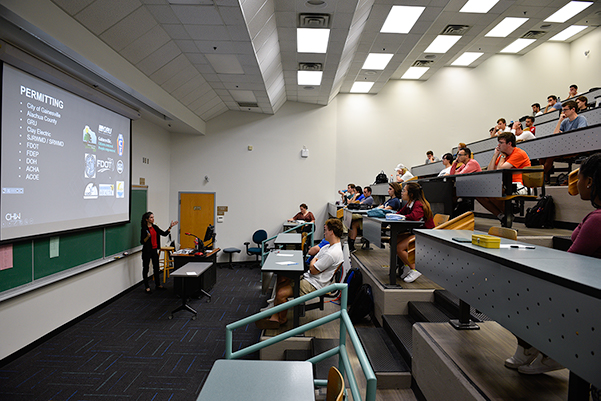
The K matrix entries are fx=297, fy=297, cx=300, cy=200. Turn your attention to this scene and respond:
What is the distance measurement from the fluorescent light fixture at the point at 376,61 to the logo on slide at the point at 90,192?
19.4ft

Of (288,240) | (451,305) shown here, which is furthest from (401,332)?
(288,240)

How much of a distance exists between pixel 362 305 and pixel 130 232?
15.7 feet

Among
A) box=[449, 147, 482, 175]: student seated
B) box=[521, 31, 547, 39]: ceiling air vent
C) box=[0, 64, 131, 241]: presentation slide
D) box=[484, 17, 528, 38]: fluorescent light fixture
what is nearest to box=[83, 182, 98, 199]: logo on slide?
box=[0, 64, 131, 241]: presentation slide

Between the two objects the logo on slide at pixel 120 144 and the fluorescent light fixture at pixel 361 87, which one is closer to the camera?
the logo on slide at pixel 120 144

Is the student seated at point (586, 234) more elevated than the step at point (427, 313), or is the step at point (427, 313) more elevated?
the student seated at point (586, 234)

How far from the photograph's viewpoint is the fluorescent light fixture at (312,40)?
4.97 metres

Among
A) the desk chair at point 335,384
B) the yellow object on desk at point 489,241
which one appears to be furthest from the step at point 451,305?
the desk chair at point 335,384

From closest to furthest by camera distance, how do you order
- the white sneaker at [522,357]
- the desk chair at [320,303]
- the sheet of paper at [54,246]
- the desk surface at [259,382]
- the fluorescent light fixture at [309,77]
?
1. the desk surface at [259,382]
2. the white sneaker at [522,357]
3. the desk chair at [320,303]
4. the sheet of paper at [54,246]
5. the fluorescent light fixture at [309,77]

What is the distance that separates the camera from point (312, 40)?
Result: 17.1 feet

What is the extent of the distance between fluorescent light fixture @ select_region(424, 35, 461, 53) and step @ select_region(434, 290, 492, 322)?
6.19m

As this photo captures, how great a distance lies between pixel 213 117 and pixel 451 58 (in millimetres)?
6616

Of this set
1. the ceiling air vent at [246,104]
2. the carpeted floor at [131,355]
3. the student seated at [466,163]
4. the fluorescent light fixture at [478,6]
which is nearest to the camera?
the carpeted floor at [131,355]

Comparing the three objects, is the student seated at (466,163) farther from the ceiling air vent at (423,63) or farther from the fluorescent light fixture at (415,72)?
the fluorescent light fixture at (415,72)

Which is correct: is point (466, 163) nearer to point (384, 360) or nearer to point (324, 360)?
point (384, 360)
